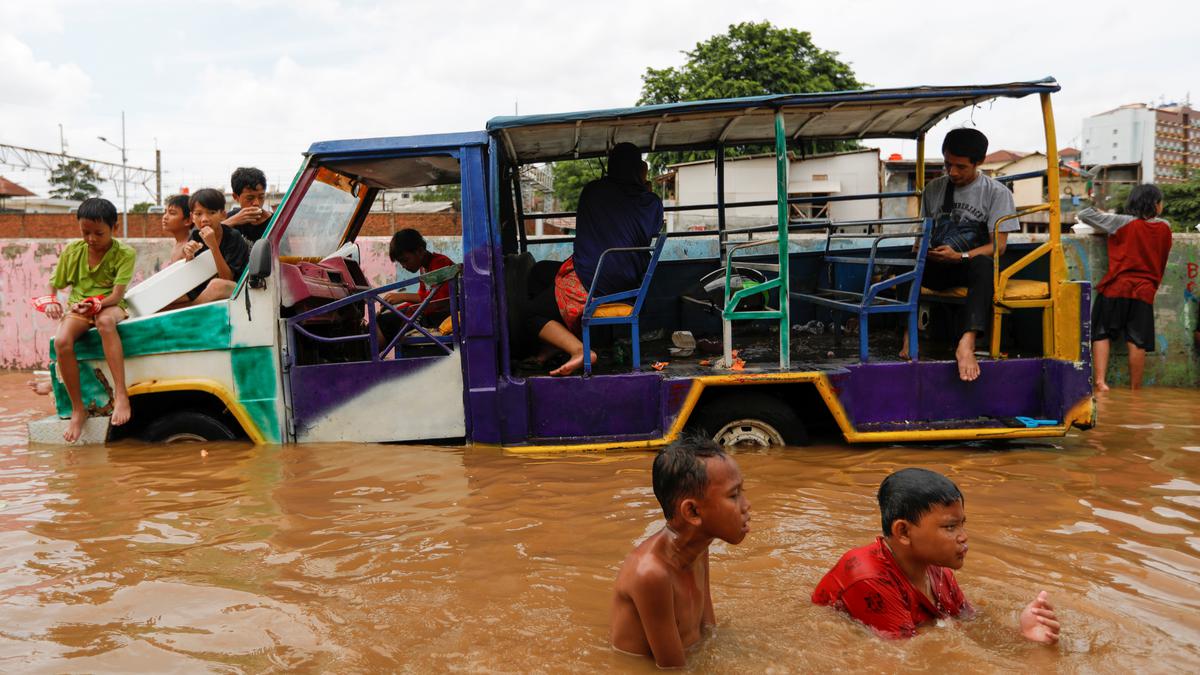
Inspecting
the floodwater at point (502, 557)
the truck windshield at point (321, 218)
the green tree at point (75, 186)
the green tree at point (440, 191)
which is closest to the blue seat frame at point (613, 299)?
the floodwater at point (502, 557)

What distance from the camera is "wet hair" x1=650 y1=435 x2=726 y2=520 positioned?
240 cm

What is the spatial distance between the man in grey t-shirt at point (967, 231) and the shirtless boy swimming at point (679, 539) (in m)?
3.30

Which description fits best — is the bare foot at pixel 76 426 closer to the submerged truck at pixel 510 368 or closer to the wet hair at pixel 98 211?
the submerged truck at pixel 510 368

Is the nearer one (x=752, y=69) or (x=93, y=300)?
(x=93, y=300)

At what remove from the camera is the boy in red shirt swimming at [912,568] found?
2611 mm

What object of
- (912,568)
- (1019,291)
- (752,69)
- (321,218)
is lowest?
(912,568)

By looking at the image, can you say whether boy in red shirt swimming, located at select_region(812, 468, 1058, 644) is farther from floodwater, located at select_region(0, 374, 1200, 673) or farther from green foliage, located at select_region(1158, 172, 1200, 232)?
green foliage, located at select_region(1158, 172, 1200, 232)

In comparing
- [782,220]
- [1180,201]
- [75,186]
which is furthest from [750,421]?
[75,186]

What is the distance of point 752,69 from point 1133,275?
760 inches

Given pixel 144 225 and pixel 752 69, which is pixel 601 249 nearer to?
pixel 752 69

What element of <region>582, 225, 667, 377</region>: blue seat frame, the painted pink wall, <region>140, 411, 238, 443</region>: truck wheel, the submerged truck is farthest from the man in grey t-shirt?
the painted pink wall

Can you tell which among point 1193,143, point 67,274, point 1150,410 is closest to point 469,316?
point 67,274

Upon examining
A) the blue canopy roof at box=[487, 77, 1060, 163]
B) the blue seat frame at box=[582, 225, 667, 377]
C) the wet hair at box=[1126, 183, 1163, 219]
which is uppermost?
the blue canopy roof at box=[487, 77, 1060, 163]

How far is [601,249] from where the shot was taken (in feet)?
17.7
